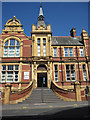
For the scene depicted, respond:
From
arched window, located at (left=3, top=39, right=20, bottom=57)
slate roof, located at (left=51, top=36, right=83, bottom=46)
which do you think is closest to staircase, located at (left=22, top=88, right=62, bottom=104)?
arched window, located at (left=3, top=39, right=20, bottom=57)

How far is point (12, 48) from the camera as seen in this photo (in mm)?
19500

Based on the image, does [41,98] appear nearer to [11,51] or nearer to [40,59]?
[40,59]

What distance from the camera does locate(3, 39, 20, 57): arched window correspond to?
19.1 m

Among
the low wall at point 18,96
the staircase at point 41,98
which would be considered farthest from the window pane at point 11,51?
the staircase at point 41,98

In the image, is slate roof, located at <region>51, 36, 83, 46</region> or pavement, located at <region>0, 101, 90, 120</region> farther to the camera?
slate roof, located at <region>51, 36, 83, 46</region>

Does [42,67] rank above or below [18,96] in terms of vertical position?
above

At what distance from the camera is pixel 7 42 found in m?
19.8

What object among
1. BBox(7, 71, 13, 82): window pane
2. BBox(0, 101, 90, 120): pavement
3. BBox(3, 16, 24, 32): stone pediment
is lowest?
BBox(0, 101, 90, 120): pavement

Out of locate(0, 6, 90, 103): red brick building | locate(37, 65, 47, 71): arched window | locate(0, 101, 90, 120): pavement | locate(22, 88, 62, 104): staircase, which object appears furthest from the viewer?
locate(37, 65, 47, 71): arched window

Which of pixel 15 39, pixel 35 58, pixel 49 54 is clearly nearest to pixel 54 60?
pixel 49 54

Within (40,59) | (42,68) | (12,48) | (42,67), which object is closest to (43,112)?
(42,68)

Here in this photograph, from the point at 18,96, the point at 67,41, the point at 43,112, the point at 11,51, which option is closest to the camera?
the point at 43,112

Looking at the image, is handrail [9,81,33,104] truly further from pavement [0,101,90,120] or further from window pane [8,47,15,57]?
window pane [8,47,15,57]

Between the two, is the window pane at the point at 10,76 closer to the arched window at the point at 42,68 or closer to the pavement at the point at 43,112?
the arched window at the point at 42,68
